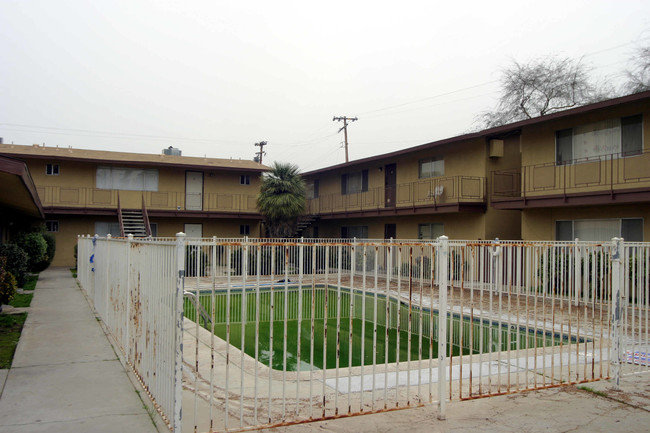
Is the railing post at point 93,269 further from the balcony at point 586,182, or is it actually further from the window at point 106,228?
the window at point 106,228

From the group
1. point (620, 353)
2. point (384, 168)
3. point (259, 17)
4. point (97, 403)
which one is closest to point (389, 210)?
point (384, 168)

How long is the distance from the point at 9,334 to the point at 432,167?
19.2 meters

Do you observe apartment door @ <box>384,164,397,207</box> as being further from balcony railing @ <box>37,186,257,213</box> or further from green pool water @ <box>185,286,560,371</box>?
green pool water @ <box>185,286,560,371</box>

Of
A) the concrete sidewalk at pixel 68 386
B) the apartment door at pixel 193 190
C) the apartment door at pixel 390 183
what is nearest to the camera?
the concrete sidewalk at pixel 68 386

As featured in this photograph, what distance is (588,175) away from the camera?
17078 mm

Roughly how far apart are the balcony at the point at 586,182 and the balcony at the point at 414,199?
119 centimetres

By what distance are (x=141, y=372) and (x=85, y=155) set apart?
2503 centimetres

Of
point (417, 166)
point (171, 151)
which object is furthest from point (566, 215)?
point (171, 151)

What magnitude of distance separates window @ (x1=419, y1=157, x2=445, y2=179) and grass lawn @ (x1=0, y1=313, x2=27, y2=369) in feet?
58.7

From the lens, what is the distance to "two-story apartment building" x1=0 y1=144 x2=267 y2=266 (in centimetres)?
2694

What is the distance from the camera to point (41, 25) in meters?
14.8

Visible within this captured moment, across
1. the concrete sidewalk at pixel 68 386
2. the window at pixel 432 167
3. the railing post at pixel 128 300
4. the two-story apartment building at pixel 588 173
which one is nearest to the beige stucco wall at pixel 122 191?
the window at pixel 432 167

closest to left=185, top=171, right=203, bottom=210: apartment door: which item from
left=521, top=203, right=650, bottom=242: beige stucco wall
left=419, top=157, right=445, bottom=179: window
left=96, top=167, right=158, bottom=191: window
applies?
left=96, top=167, right=158, bottom=191: window

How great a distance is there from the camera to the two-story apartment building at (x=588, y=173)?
1551 centimetres
